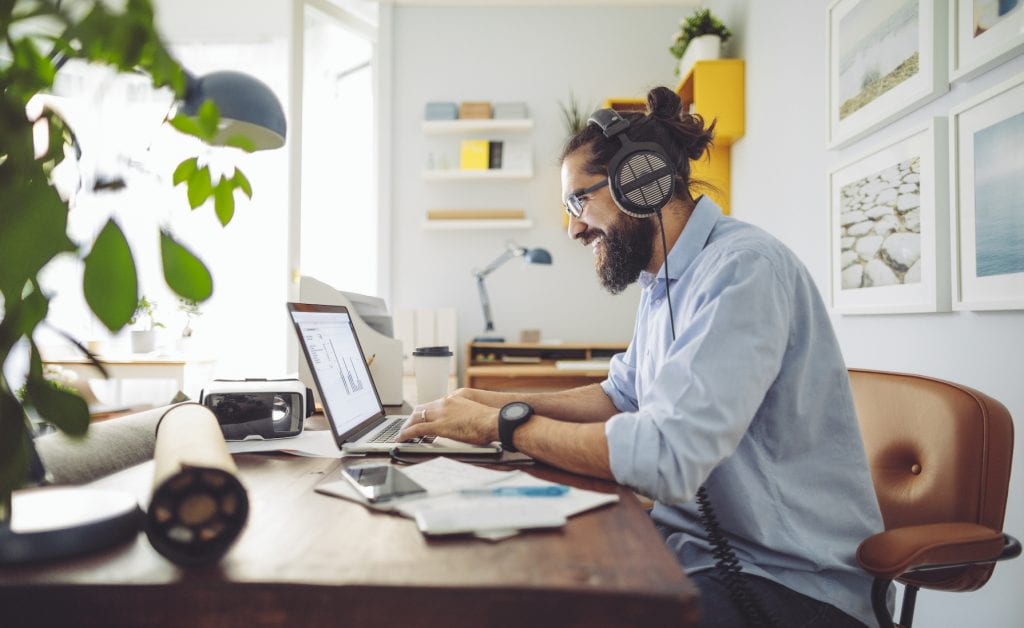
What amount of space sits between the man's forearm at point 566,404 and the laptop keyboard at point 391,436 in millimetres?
180

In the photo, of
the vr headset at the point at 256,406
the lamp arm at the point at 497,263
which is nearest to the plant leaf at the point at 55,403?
the vr headset at the point at 256,406

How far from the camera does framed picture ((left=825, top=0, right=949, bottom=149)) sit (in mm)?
1627

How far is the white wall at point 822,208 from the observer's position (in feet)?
4.63

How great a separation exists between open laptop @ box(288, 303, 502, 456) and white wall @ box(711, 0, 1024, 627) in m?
1.17

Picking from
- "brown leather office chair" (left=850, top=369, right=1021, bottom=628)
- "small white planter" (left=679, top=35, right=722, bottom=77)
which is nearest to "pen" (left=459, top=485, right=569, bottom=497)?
"brown leather office chair" (left=850, top=369, right=1021, bottom=628)

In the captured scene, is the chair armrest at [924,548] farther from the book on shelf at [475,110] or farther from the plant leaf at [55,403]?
the book on shelf at [475,110]

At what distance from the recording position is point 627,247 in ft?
4.33

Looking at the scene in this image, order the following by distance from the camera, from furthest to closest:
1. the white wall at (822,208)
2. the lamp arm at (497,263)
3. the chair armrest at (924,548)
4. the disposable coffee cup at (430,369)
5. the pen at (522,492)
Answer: the lamp arm at (497,263) < the disposable coffee cup at (430,369) < the white wall at (822,208) < the chair armrest at (924,548) < the pen at (522,492)

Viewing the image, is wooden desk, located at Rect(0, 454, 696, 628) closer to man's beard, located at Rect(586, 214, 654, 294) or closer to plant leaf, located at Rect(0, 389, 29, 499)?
plant leaf, located at Rect(0, 389, 29, 499)

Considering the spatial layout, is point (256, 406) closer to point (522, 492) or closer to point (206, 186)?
point (522, 492)

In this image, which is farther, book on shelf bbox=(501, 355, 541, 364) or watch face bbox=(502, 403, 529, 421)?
book on shelf bbox=(501, 355, 541, 364)

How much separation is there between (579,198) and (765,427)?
0.60 metres

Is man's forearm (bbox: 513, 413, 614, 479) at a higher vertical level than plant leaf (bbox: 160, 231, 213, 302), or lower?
lower

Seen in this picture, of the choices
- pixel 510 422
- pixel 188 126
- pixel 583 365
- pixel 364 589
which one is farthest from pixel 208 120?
pixel 583 365
